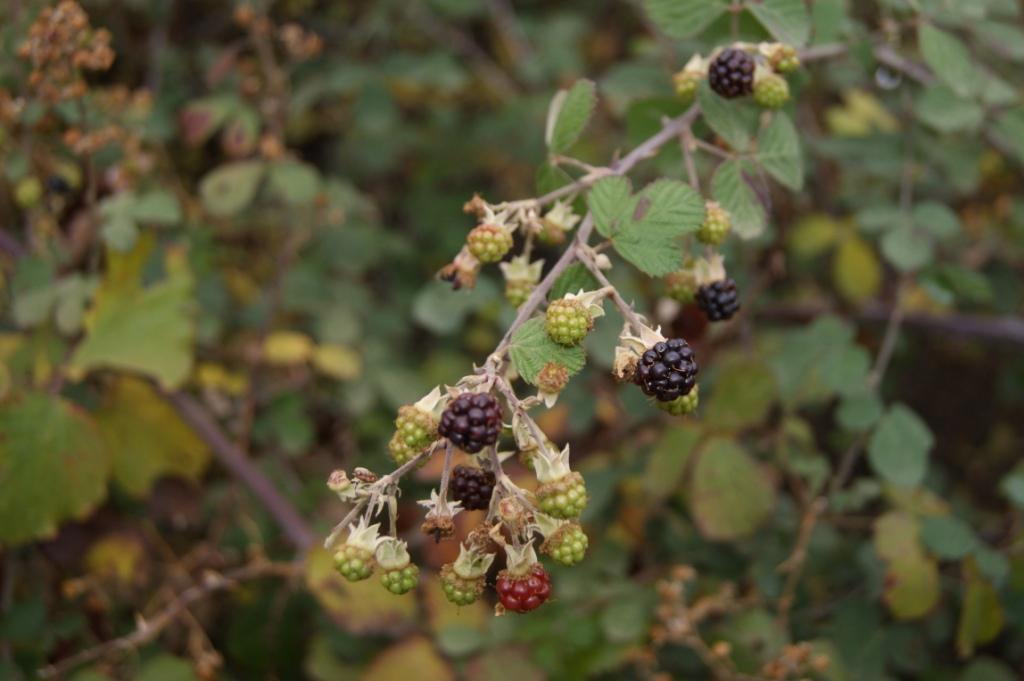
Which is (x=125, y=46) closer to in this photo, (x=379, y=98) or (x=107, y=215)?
(x=379, y=98)

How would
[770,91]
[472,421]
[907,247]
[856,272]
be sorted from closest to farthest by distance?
[472,421] → [770,91] → [907,247] → [856,272]

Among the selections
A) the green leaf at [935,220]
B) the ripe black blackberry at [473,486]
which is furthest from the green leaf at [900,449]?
the ripe black blackberry at [473,486]

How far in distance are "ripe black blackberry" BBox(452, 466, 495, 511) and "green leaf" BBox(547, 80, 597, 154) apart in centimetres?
66

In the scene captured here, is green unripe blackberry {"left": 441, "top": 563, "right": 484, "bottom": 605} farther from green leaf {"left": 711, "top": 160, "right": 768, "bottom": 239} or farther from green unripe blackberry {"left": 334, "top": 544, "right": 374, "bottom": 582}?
green leaf {"left": 711, "top": 160, "right": 768, "bottom": 239}

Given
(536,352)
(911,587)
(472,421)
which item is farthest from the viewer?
(911,587)

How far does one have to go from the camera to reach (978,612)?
7.28 feet

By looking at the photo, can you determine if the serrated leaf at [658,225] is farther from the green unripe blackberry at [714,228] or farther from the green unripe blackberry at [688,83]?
the green unripe blackberry at [688,83]

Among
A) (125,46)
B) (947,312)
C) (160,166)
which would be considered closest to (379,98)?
(160,166)

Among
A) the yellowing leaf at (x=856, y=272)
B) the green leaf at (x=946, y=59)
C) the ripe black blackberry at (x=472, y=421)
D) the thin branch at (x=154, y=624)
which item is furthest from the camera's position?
the yellowing leaf at (x=856, y=272)

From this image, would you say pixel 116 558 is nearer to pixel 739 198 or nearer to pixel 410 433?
pixel 410 433

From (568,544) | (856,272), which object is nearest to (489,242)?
(568,544)

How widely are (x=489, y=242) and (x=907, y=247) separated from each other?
4.76 ft

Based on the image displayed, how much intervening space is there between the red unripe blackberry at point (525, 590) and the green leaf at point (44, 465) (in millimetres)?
1415

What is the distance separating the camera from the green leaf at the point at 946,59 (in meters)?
2.09
